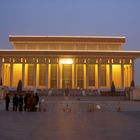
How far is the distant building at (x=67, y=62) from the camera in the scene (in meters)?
62.7

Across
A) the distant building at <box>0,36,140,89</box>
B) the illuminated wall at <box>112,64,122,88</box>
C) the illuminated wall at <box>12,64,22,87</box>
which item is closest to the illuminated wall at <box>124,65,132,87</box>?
the distant building at <box>0,36,140,89</box>

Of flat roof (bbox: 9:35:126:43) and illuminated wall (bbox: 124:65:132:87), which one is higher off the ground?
flat roof (bbox: 9:35:126:43)

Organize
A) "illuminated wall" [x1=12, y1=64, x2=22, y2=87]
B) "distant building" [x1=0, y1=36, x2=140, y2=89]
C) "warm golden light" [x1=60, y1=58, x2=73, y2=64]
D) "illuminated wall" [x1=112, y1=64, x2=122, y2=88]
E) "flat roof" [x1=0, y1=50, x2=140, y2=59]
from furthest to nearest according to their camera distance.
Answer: "illuminated wall" [x1=112, y1=64, x2=122, y2=88]
"illuminated wall" [x1=12, y1=64, x2=22, y2=87]
"warm golden light" [x1=60, y1=58, x2=73, y2=64]
"distant building" [x1=0, y1=36, x2=140, y2=89]
"flat roof" [x1=0, y1=50, x2=140, y2=59]

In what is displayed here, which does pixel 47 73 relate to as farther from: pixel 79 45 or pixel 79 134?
pixel 79 134

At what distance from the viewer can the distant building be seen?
62.7 metres

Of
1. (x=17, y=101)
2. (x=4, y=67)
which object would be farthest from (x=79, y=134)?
(x=4, y=67)

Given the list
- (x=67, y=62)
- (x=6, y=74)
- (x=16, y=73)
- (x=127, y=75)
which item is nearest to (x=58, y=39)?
(x=67, y=62)

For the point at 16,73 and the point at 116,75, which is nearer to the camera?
the point at 116,75

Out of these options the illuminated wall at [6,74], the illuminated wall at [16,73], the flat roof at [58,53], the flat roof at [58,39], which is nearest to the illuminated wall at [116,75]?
the flat roof at [58,53]

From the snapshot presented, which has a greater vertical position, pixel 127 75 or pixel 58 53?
pixel 58 53

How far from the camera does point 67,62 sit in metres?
64.4

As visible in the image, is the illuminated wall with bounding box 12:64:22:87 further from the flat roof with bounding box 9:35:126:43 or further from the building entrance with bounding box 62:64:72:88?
the building entrance with bounding box 62:64:72:88

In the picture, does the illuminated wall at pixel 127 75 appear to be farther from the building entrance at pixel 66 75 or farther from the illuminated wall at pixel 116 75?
the building entrance at pixel 66 75

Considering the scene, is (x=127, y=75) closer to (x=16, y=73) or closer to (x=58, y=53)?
(x=58, y=53)
